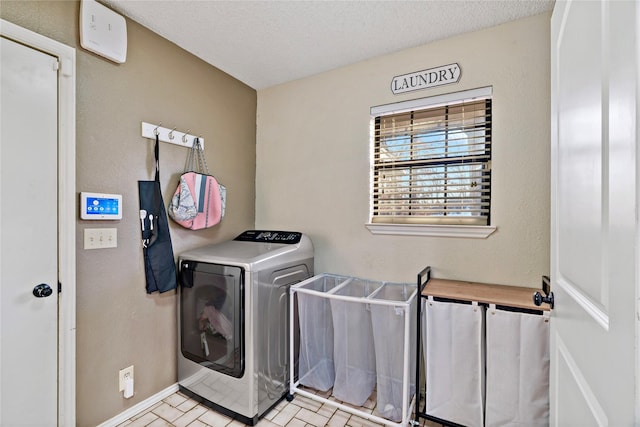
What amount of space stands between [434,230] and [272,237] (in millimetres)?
1255

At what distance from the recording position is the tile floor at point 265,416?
181cm

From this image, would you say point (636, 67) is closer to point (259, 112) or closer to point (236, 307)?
point (236, 307)

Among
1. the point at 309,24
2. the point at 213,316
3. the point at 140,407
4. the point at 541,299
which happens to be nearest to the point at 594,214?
the point at 541,299

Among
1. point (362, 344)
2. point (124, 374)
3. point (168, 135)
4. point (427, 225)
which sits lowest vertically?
point (124, 374)

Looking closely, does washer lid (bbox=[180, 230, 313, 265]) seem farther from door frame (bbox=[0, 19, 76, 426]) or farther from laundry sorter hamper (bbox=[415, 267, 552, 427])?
laundry sorter hamper (bbox=[415, 267, 552, 427])

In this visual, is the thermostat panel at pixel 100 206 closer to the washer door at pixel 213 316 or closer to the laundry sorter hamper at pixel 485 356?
the washer door at pixel 213 316

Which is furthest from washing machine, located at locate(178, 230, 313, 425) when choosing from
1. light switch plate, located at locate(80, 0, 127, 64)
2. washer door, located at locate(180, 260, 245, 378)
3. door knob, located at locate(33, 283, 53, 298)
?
light switch plate, located at locate(80, 0, 127, 64)

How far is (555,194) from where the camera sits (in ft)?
3.54

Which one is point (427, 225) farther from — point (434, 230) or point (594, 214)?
point (594, 214)

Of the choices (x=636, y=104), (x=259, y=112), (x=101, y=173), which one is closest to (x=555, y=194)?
(x=636, y=104)

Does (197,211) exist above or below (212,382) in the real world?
above

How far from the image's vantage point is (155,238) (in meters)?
1.96

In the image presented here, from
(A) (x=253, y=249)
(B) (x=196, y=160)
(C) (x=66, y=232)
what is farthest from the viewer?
(B) (x=196, y=160)

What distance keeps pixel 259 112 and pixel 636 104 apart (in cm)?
277
